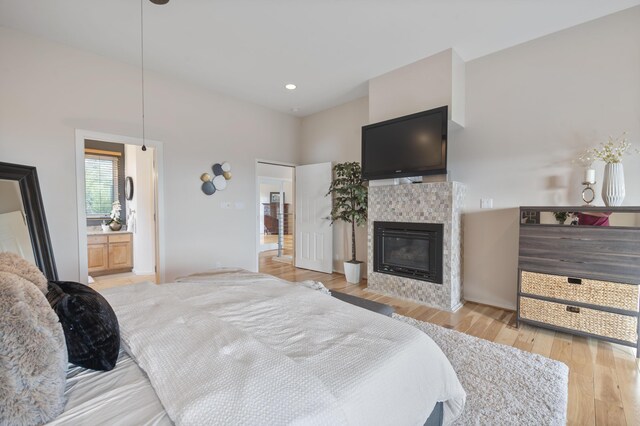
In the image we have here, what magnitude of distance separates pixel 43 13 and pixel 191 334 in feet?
11.2

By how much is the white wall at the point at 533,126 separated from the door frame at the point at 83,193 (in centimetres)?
346

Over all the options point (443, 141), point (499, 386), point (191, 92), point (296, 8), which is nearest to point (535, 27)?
point (443, 141)

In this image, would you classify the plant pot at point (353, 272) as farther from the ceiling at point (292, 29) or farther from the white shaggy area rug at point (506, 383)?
the ceiling at point (292, 29)

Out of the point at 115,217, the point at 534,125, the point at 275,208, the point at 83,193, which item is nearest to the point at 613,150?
the point at 534,125

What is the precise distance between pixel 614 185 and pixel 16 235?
5388 mm

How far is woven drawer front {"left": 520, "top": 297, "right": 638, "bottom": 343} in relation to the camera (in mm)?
2293

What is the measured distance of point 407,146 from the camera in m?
3.44

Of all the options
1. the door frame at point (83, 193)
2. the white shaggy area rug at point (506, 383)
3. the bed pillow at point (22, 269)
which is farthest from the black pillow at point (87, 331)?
the door frame at point (83, 193)

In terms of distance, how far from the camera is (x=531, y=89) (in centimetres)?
303

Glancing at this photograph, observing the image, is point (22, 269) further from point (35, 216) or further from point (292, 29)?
point (292, 29)

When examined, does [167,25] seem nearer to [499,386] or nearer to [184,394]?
[184,394]

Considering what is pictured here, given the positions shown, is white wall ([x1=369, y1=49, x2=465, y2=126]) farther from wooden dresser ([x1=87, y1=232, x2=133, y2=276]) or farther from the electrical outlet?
wooden dresser ([x1=87, y1=232, x2=133, y2=276])

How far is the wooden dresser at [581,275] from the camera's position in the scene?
90.4 inches

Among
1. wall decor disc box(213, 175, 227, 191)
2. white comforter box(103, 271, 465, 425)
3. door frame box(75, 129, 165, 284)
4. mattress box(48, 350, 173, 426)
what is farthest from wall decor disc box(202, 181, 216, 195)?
mattress box(48, 350, 173, 426)
